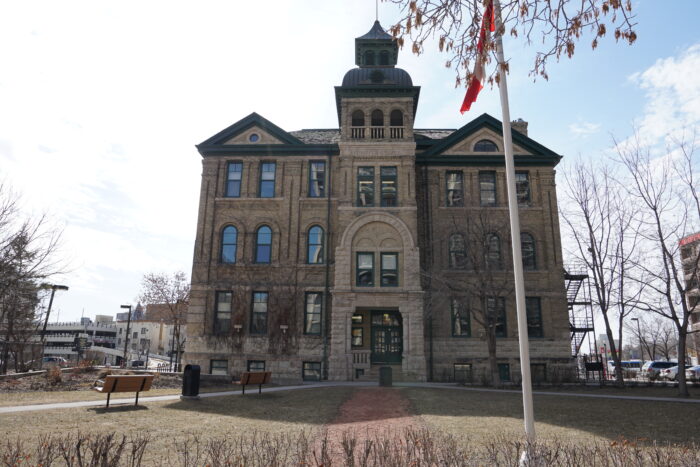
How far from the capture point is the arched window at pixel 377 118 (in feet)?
100.0

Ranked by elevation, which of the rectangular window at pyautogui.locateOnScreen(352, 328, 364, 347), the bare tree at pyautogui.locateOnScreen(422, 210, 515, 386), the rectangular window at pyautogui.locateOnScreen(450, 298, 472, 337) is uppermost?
the bare tree at pyautogui.locateOnScreen(422, 210, 515, 386)

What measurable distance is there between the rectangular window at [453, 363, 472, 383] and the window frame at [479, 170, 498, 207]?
1032 centimetres

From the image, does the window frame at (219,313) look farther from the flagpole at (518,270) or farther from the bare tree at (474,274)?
the flagpole at (518,270)

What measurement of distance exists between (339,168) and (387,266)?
7.33 m

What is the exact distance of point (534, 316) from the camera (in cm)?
2831

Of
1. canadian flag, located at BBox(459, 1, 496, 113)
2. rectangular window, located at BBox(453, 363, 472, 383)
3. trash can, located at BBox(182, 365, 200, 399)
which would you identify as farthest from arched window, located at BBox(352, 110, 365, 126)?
canadian flag, located at BBox(459, 1, 496, 113)

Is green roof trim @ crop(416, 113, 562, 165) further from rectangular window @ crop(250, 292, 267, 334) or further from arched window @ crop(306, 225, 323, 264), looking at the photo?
rectangular window @ crop(250, 292, 267, 334)

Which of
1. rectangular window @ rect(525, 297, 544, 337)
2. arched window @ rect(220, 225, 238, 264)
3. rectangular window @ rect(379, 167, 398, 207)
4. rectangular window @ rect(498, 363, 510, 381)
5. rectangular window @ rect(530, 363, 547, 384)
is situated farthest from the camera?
arched window @ rect(220, 225, 238, 264)

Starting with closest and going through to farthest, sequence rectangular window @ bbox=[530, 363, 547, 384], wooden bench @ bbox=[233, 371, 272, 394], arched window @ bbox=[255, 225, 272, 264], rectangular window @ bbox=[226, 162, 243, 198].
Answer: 1. wooden bench @ bbox=[233, 371, 272, 394]
2. rectangular window @ bbox=[530, 363, 547, 384]
3. arched window @ bbox=[255, 225, 272, 264]
4. rectangular window @ bbox=[226, 162, 243, 198]

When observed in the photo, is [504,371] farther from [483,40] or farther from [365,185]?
[483,40]

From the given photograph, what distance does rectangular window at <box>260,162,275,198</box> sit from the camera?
30438mm

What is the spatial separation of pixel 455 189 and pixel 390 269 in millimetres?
7345

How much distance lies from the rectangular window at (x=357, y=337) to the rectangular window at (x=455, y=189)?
1008 centimetres

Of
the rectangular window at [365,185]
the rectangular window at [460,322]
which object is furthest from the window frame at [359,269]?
the rectangular window at [460,322]
